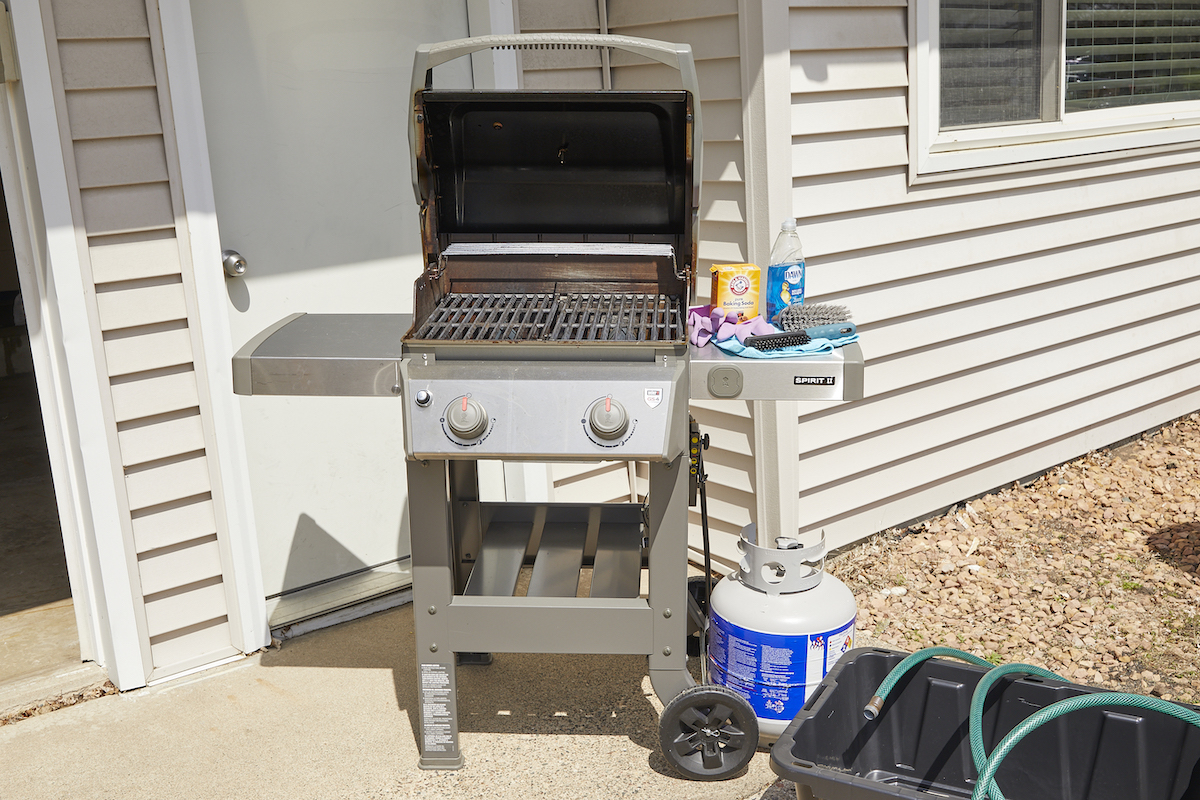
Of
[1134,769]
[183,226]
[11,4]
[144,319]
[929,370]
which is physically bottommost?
[1134,769]

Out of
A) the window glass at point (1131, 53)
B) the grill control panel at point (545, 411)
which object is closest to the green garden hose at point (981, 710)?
the grill control panel at point (545, 411)

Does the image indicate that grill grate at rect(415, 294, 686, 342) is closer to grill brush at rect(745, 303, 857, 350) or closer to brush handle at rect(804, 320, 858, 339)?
grill brush at rect(745, 303, 857, 350)

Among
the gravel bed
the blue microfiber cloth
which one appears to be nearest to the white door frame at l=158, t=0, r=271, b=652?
the blue microfiber cloth

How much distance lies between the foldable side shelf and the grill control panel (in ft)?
1.97

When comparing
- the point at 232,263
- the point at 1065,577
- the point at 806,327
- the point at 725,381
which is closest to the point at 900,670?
the point at 725,381

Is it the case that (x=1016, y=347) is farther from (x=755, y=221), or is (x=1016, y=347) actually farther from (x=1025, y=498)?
(x=755, y=221)

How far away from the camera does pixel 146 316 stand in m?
2.78

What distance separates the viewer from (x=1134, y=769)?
79.4 inches

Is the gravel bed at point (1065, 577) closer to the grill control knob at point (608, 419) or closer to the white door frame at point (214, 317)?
the grill control knob at point (608, 419)

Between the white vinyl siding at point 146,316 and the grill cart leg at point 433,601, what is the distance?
94 centimetres

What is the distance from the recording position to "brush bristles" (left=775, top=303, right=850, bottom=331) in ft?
7.97

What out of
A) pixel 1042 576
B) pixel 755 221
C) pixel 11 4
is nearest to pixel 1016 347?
pixel 1042 576

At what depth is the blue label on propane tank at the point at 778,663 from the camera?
2408 millimetres

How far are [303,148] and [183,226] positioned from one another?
0.51 m
